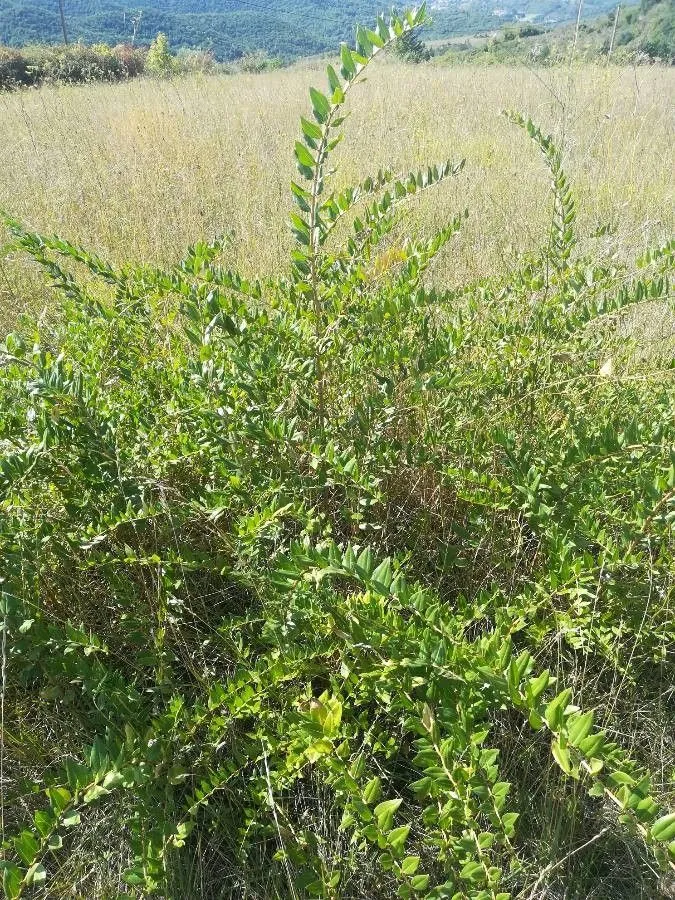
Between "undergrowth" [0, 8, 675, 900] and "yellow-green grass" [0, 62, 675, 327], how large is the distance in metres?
1.02

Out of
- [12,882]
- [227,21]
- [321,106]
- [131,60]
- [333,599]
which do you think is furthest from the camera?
[227,21]

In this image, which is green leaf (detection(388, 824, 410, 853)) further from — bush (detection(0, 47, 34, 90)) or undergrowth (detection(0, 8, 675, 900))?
bush (detection(0, 47, 34, 90))

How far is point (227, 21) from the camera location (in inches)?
1984

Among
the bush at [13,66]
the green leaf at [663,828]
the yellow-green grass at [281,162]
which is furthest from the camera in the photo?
the bush at [13,66]

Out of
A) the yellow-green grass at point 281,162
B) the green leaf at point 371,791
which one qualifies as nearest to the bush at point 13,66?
the yellow-green grass at point 281,162

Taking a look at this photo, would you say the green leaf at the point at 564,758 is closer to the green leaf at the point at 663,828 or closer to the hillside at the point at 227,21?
the green leaf at the point at 663,828

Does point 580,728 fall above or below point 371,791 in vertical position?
above

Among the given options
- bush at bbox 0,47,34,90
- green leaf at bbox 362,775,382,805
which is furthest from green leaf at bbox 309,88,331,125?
bush at bbox 0,47,34,90

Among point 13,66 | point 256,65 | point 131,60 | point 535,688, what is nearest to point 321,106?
point 535,688

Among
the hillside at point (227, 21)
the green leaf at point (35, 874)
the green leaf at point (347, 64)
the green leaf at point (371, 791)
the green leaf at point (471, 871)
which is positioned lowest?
the green leaf at point (471, 871)

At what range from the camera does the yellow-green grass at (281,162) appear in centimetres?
407

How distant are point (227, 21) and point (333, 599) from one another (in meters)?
60.8

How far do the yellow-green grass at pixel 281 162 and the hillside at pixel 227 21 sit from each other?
17.1 meters

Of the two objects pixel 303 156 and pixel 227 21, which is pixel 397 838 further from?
pixel 227 21
